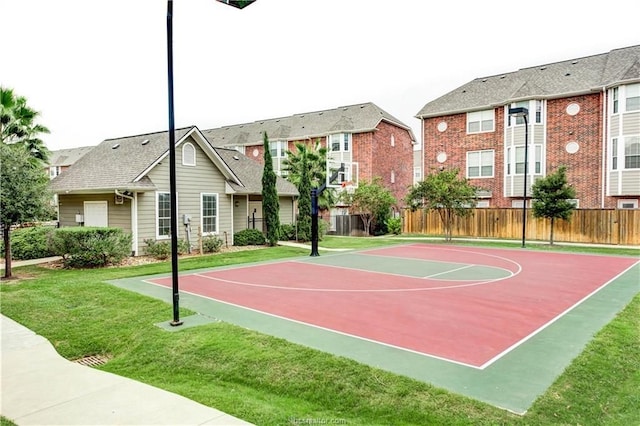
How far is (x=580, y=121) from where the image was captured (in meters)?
25.3

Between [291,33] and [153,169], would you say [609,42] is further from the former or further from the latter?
[153,169]

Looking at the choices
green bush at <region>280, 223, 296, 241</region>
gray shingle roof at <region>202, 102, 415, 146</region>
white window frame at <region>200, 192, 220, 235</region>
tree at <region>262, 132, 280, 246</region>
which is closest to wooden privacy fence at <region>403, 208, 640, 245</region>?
gray shingle roof at <region>202, 102, 415, 146</region>

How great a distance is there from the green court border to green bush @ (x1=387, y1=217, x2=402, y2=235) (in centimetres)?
2023

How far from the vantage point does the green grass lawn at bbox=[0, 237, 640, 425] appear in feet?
14.0

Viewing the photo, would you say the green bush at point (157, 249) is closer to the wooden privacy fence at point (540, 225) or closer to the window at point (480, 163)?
the wooden privacy fence at point (540, 225)

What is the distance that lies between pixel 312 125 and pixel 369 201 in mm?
11601

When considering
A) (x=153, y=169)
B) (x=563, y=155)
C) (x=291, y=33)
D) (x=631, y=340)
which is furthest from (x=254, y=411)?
(x=563, y=155)

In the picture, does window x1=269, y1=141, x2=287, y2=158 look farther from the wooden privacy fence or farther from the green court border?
the green court border

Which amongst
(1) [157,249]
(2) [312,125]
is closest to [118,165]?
(1) [157,249]

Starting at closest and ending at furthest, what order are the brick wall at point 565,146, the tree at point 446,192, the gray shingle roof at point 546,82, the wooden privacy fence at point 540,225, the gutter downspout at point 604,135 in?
the wooden privacy fence at point 540,225, the tree at point 446,192, the gutter downspout at point 604,135, the gray shingle roof at point 546,82, the brick wall at point 565,146

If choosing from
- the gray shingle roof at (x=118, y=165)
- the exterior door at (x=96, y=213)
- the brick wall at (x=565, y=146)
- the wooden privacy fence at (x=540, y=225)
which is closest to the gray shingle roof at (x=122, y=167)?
the gray shingle roof at (x=118, y=165)

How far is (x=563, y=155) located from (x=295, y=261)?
1974 cm

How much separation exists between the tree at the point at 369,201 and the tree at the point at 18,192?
64.0 feet

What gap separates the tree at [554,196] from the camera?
68.4 ft
